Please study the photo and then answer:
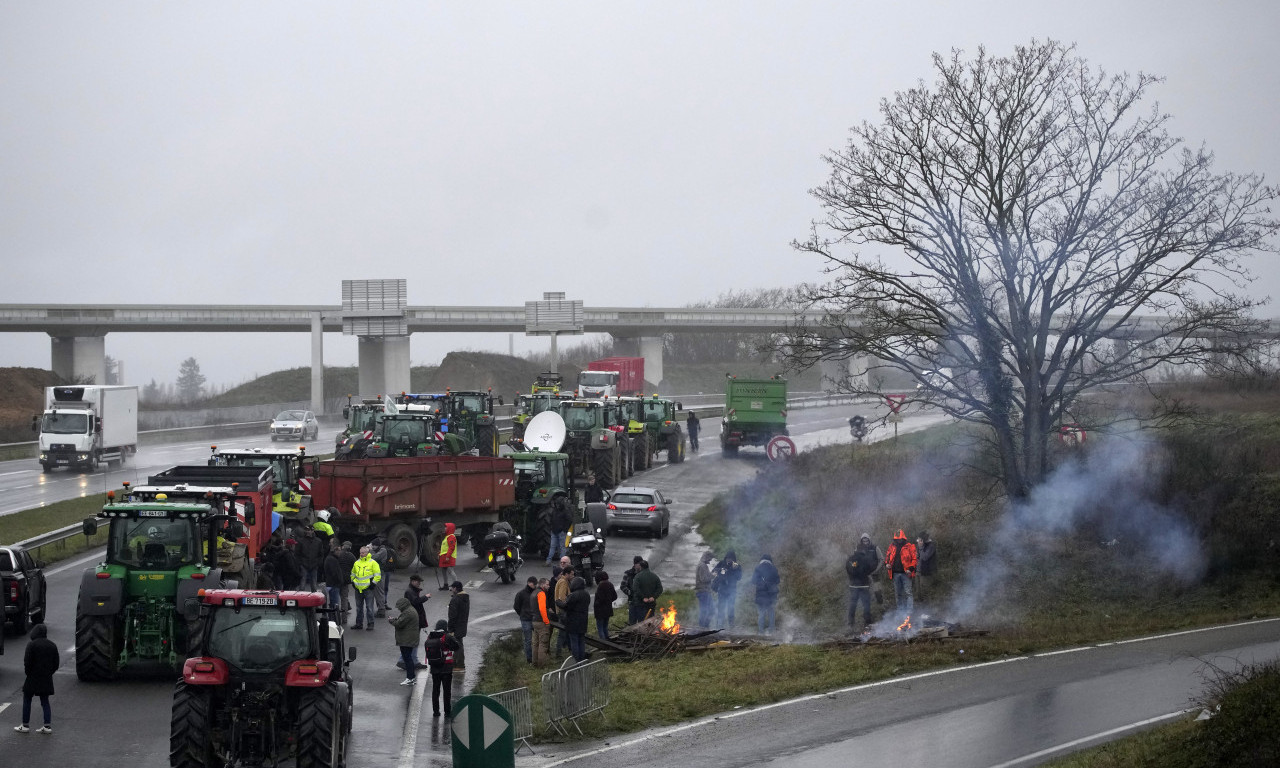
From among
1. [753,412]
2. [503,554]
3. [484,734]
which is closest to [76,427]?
[753,412]

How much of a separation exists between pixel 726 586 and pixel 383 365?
55558 mm

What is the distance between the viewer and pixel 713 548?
29766 mm

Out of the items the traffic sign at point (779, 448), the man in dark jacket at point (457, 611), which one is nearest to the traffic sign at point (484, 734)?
the man in dark jacket at point (457, 611)

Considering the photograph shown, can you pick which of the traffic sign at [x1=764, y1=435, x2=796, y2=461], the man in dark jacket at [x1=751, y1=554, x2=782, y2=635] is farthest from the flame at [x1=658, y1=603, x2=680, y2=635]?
the traffic sign at [x1=764, y1=435, x2=796, y2=461]

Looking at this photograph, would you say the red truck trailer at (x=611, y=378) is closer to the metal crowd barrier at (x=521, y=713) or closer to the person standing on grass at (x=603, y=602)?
the person standing on grass at (x=603, y=602)

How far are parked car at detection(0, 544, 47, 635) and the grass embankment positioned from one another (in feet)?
23.8

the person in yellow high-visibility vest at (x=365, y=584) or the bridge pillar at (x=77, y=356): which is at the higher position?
the bridge pillar at (x=77, y=356)

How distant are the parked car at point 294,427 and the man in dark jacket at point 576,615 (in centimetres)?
4350

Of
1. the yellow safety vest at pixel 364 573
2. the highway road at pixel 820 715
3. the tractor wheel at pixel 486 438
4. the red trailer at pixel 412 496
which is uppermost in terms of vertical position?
the tractor wheel at pixel 486 438

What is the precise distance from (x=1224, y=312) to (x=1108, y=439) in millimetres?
6232

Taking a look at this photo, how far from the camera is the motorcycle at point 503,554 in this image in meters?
24.6

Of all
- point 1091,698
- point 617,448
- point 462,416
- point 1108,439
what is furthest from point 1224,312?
point 462,416

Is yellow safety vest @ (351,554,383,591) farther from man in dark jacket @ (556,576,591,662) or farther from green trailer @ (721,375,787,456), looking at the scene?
green trailer @ (721,375,787,456)

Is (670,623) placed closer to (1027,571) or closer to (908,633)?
(908,633)
